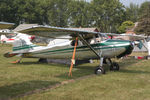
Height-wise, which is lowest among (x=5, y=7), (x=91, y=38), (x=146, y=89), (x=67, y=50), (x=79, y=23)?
(x=146, y=89)

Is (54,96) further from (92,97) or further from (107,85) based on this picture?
(107,85)

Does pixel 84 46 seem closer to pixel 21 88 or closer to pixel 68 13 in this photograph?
pixel 21 88

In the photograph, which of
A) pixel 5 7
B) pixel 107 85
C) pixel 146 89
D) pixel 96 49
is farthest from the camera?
pixel 5 7

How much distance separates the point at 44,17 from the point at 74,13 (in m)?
15.1

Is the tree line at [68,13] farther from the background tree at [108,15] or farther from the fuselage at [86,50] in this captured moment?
the fuselage at [86,50]

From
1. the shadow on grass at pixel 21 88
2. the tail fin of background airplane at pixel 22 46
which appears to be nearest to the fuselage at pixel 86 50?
the tail fin of background airplane at pixel 22 46

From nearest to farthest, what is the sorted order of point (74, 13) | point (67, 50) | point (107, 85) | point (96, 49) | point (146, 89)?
point (146, 89)
point (107, 85)
point (96, 49)
point (67, 50)
point (74, 13)

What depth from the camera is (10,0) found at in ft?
277

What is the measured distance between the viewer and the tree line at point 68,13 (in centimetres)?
7969

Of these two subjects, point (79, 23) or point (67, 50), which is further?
point (79, 23)

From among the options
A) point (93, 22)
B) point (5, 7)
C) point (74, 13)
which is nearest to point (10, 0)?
point (5, 7)

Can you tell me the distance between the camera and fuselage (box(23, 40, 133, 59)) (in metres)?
9.14

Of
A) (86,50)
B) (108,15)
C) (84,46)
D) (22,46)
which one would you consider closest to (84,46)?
(84,46)

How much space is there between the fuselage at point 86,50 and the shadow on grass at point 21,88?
3328 millimetres
